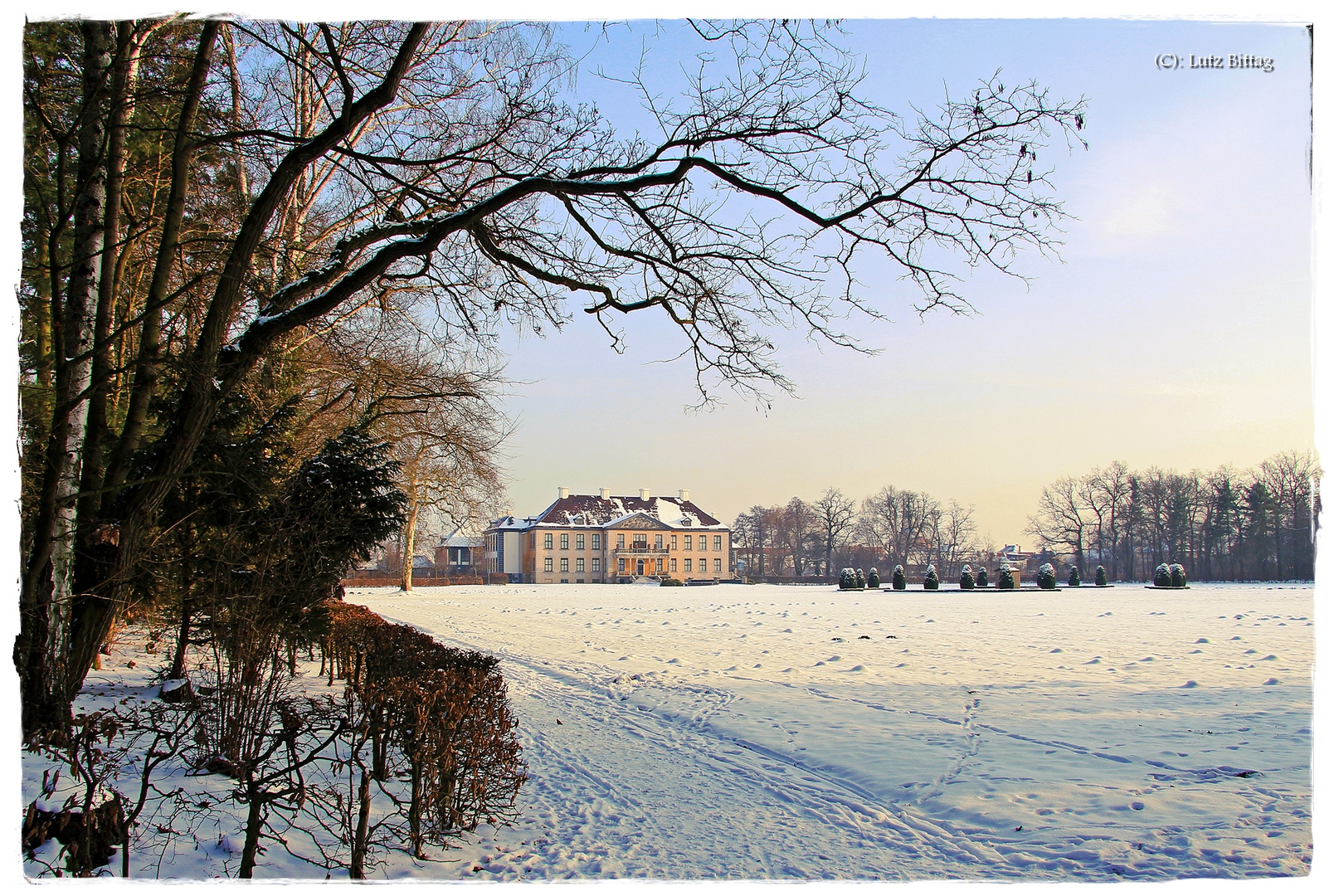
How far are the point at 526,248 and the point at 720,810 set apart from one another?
5329 mm

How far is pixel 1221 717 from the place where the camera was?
26.5ft

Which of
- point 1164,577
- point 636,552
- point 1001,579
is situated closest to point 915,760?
point 1001,579

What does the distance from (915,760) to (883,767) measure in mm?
384

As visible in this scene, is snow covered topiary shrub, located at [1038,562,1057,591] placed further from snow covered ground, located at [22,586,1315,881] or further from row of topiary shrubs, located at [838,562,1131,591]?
snow covered ground, located at [22,586,1315,881]

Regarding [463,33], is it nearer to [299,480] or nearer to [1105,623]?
[299,480]

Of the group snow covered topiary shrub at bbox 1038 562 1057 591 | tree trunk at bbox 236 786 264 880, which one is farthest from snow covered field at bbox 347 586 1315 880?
snow covered topiary shrub at bbox 1038 562 1057 591

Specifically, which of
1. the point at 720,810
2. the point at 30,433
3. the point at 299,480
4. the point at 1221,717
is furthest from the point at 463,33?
the point at 1221,717

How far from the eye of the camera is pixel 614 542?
85500 millimetres

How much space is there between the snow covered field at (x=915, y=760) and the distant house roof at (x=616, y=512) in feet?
232

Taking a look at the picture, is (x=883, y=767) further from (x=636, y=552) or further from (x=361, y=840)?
(x=636, y=552)

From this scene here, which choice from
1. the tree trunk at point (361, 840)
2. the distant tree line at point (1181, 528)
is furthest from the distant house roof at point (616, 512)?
the tree trunk at point (361, 840)

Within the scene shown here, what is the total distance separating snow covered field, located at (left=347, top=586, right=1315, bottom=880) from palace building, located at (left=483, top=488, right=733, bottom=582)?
69384 mm

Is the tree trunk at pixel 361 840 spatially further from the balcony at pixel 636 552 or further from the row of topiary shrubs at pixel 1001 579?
the balcony at pixel 636 552

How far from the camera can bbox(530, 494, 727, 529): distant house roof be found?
8631 centimetres
